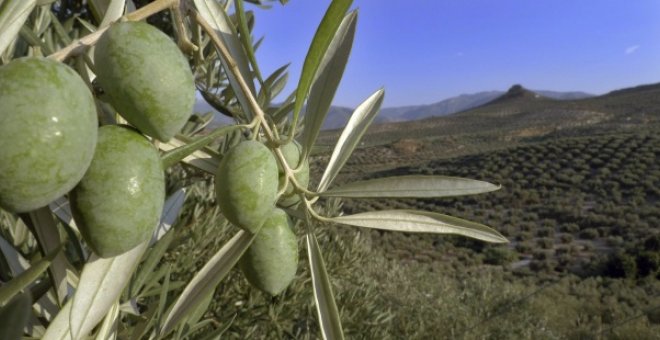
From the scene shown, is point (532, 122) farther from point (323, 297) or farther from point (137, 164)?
point (137, 164)

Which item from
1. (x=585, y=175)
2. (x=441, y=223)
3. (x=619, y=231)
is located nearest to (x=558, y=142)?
(x=585, y=175)

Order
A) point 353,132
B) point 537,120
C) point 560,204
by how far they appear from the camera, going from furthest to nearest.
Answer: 1. point 537,120
2. point 560,204
3. point 353,132

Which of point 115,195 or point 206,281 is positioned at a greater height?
point 115,195

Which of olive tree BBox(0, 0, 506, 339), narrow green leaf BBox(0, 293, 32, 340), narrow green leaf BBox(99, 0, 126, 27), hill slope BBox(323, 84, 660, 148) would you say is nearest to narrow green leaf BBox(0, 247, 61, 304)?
olive tree BBox(0, 0, 506, 339)

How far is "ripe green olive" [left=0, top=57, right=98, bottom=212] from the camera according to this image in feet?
1.18

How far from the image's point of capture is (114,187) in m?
0.44

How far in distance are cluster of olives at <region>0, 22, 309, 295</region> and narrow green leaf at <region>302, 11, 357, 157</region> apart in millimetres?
127

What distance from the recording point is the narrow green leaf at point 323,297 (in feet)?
2.13

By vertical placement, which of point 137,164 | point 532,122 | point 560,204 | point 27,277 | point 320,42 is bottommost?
point 560,204

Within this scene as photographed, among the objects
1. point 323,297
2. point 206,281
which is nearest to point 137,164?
point 206,281

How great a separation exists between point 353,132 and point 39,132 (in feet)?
1.59

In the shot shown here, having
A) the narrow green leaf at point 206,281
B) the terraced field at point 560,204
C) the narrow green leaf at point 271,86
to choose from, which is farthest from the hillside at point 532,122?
the narrow green leaf at point 206,281

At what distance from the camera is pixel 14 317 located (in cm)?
36

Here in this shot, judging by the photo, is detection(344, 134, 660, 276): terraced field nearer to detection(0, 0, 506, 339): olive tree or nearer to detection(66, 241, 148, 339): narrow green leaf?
detection(0, 0, 506, 339): olive tree
